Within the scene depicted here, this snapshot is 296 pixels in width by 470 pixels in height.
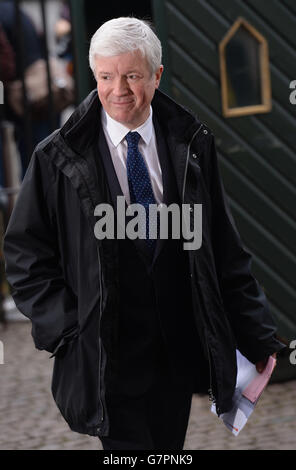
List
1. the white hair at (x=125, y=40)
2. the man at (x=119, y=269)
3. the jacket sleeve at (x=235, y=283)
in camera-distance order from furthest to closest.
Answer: the jacket sleeve at (x=235, y=283)
the man at (x=119, y=269)
the white hair at (x=125, y=40)

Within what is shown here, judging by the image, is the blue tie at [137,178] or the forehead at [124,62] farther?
the blue tie at [137,178]

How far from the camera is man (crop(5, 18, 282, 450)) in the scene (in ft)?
11.1

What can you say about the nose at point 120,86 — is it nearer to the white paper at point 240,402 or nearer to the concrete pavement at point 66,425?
the white paper at point 240,402

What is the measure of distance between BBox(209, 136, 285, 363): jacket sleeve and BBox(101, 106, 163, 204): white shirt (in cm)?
22

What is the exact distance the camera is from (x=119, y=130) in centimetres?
346

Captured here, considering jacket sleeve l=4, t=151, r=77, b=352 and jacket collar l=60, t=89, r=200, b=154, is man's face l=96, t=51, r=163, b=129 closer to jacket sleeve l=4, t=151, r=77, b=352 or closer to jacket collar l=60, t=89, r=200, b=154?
jacket collar l=60, t=89, r=200, b=154

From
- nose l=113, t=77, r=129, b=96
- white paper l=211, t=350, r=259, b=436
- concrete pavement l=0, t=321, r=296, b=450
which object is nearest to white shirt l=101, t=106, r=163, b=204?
nose l=113, t=77, r=129, b=96

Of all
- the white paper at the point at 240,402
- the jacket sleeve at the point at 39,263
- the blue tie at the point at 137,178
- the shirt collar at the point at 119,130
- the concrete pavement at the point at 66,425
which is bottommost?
the concrete pavement at the point at 66,425

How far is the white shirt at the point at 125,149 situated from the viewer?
3.47 m

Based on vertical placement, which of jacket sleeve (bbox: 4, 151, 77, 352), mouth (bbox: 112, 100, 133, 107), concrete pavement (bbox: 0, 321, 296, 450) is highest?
mouth (bbox: 112, 100, 133, 107)

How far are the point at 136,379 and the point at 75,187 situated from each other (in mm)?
644

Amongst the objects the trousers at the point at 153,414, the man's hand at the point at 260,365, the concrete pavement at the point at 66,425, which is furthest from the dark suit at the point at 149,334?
the concrete pavement at the point at 66,425

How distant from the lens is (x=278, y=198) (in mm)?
6148

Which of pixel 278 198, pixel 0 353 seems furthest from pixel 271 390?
pixel 0 353
